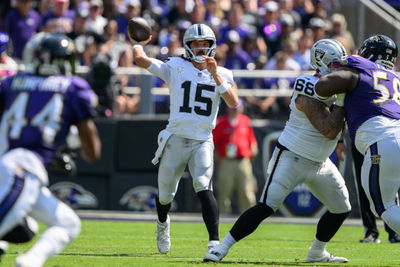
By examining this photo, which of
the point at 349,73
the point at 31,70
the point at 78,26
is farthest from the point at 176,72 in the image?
the point at 78,26

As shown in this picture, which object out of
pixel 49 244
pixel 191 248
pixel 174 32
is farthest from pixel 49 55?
pixel 174 32

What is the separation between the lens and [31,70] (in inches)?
230

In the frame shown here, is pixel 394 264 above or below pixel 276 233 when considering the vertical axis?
above

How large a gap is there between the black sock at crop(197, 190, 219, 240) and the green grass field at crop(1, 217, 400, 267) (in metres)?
0.26

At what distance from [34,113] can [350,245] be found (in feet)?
16.7

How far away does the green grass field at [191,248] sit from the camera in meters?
7.53

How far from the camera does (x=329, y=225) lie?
7523 millimetres

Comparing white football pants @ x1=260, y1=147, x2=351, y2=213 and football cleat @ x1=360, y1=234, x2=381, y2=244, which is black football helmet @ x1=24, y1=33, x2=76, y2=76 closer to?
white football pants @ x1=260, y1=147, x2=351, y2=213

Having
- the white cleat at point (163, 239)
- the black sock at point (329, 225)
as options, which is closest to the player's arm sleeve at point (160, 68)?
the white cleat at point (163, 239)

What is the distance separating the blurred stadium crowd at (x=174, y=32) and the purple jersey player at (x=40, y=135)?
814 cm

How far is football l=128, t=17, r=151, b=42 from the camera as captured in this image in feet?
28.0

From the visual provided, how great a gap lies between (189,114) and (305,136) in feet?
4.39

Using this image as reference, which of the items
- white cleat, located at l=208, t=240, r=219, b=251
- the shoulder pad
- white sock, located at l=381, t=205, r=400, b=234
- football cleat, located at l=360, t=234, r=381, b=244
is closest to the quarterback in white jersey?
white cleat, located at l=208, t=240, r=219, b=251

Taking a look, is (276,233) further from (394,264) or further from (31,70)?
(31,70)
